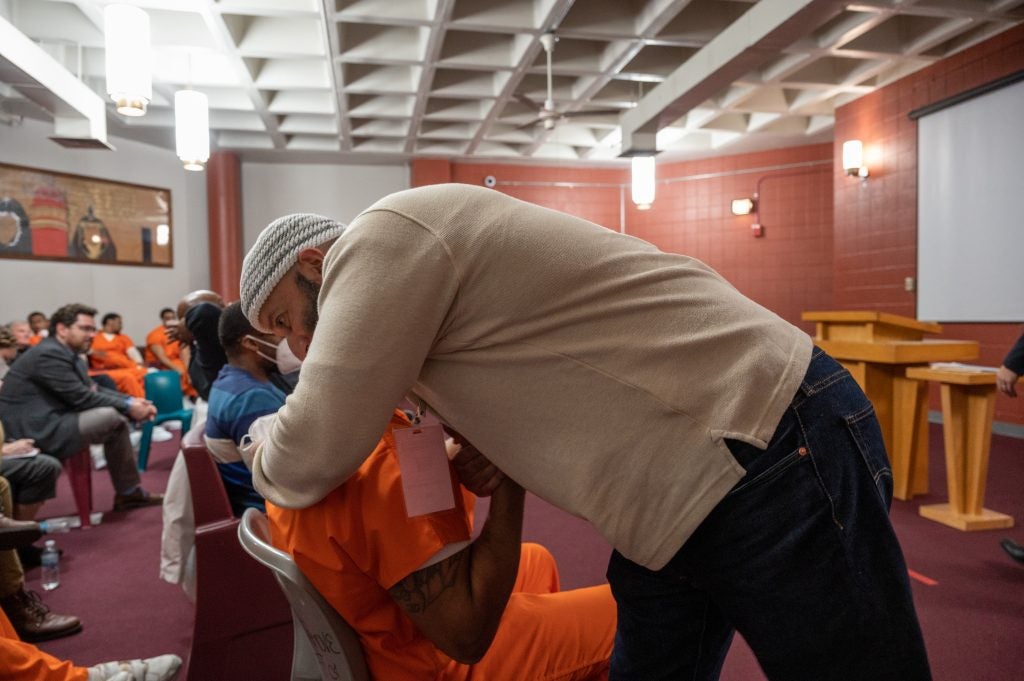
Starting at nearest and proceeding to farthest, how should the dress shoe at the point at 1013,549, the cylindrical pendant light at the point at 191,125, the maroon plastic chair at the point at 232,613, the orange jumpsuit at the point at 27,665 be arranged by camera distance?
the orange jumpsuit at the point at 27,665 → the maroon plastic chair at the point at 232,613 → the dress shoe at the point at 1013,549 → the cylindrical pendant light at the point at 191,125

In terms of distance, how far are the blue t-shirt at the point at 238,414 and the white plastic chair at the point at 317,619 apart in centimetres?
102

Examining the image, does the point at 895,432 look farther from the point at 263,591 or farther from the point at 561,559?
the point at 263,591

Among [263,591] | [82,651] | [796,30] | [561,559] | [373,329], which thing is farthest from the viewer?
[796,30]

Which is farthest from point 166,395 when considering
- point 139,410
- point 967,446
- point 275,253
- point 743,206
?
point 743,206

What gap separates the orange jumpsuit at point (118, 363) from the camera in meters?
6.60

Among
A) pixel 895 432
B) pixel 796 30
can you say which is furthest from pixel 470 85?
pixel 895 432

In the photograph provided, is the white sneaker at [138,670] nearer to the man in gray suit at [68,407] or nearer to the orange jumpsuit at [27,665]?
the orange jumpsuit at [27,665]

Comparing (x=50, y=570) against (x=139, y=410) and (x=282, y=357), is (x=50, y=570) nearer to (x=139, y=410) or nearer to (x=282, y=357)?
(x=139, y=410)

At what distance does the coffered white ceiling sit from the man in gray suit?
79.5 inches

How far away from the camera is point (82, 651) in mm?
2205

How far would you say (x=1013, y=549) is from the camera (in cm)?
265

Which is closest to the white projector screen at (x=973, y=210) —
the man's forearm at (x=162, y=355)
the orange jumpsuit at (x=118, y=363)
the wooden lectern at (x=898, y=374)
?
the wooden lectern at (x=898, y=374)

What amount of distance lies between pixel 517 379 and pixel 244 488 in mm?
1516

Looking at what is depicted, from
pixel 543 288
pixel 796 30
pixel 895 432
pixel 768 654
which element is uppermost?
pixel 796 30
